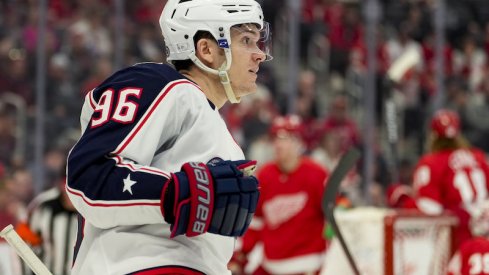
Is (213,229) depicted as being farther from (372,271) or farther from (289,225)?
(289,225)

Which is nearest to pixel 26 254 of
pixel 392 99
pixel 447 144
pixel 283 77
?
pixel 447 144

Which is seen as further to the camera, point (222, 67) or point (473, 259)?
point (473, 259)

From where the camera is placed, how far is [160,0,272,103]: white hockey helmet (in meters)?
2.11

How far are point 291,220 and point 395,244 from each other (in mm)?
786

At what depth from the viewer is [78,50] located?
669cm

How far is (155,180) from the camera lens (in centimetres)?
187

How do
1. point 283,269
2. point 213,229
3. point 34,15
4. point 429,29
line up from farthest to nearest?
point 429,29 < point 34,15 < point 283,269 < point 213,229

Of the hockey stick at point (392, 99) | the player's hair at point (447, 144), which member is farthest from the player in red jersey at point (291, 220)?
the hockey stick at point (392, 99)

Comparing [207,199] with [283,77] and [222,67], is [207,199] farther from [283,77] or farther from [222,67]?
[283,77]

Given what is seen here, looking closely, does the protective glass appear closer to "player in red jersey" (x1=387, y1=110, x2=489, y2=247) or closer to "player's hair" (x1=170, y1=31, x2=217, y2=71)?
"player's hair" (x1=170, y1=31, x2=217, y2=71)

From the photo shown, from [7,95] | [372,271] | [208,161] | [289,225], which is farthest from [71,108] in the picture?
[208,161]

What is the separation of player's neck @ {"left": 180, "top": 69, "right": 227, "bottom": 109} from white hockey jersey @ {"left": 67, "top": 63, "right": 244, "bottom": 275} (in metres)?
0.13

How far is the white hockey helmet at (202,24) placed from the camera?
2113mm

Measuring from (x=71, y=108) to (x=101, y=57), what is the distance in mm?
492
